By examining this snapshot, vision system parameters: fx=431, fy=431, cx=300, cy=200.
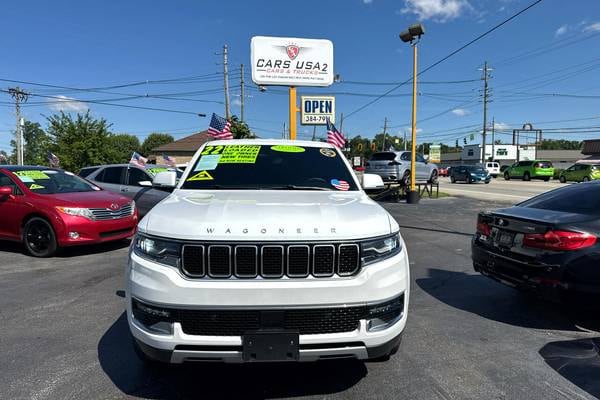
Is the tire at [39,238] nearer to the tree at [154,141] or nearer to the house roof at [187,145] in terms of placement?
the house roof at [187,145]

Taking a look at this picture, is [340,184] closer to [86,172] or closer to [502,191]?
[86,172]

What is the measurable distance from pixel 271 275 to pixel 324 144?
255cm

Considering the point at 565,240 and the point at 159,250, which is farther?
the point at 565,240

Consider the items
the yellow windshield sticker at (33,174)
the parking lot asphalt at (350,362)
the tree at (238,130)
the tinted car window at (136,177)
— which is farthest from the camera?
the tree at (238,130)

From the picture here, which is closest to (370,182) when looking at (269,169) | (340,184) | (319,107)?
(340,184)

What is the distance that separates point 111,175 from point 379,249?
34.0ft

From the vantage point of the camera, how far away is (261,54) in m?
17.7

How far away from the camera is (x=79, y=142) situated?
36.0 m

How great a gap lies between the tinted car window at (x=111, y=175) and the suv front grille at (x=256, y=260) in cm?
976

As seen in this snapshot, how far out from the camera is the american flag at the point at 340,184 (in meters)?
4.13

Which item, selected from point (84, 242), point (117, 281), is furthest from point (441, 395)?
point (84, 242)

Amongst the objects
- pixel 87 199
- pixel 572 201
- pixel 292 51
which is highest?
pixel 292 51

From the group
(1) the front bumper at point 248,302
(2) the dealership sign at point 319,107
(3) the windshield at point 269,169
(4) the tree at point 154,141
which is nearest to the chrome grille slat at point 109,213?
(3) the windshield at point 269,169

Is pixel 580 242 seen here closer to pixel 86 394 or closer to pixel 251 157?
pixel 251 157
